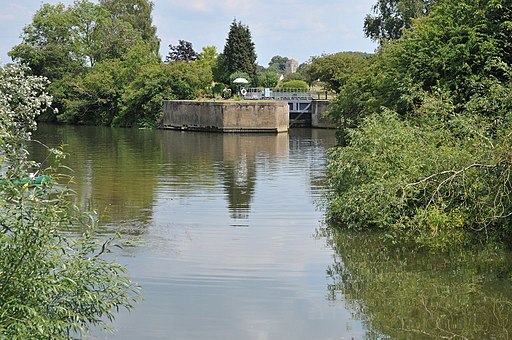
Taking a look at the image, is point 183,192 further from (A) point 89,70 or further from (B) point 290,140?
(A) point 89,70

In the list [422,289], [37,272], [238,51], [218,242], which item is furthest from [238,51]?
[37,272]

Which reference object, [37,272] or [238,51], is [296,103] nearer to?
[238,51]

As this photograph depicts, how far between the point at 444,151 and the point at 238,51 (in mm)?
52321

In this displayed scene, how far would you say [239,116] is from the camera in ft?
173

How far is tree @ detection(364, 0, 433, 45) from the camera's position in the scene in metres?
46.6

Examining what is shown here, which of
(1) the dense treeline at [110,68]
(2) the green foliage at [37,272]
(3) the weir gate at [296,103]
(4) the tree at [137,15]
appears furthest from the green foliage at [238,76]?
(2) the green foliage at [37,272]

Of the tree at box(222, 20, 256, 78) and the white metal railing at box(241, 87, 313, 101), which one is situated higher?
the tree at box(222, 20, 256, 78)

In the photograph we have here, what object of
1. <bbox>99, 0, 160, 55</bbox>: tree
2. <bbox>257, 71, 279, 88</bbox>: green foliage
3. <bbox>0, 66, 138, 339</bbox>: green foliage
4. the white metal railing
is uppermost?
<bbox>99, 0, 160, 55</bbox>: tree

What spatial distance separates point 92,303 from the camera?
843cm

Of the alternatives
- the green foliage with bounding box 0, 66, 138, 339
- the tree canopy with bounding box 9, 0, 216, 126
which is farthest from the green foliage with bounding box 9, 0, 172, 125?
the green foliage with bounding box 0, 66, 138, 339

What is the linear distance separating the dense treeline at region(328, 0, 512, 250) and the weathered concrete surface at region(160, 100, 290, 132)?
101 feet

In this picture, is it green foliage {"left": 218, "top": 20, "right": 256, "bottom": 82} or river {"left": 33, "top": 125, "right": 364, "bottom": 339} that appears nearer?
river {"left": 33, "top": 125, "right": 364, "bottom": 339}

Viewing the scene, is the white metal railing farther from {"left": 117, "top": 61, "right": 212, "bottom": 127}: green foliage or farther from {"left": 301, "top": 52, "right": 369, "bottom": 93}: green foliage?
{"left": 117, "top": 61, "right": 212, "bottom": 127}: green foliage

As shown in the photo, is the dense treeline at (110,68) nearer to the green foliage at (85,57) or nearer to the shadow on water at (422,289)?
the green foliage at (85,57)
